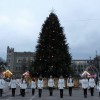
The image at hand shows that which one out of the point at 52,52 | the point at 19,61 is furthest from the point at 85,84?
the point at 19,61

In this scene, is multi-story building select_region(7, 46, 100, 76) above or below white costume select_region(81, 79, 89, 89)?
above

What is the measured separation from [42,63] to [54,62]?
6.14 ft

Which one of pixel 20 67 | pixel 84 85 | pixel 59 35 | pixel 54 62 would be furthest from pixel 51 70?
pixel 20 67

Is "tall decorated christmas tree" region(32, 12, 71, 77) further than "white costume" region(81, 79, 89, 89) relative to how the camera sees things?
Yes

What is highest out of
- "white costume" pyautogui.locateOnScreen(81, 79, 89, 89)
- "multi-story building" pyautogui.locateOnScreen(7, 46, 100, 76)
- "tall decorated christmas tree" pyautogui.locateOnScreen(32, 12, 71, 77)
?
"multi-story building" pyautogui.locateOnScreen(7, 46, 100, 76)

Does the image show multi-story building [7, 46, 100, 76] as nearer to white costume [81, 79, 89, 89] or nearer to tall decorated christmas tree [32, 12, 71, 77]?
tall decorated christmas tree [32, 12, 71, 77]

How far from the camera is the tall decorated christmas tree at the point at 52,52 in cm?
5953

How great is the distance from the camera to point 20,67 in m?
182

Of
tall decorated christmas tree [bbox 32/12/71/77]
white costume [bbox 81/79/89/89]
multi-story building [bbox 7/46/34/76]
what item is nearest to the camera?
white costume [bbox 81/79/89/89]

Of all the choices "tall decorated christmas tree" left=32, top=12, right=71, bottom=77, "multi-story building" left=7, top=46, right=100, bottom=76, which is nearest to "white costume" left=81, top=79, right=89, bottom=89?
"tall decorated christmas tree" left=32, top=12, right=71, bottom=77

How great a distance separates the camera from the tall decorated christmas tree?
195ft

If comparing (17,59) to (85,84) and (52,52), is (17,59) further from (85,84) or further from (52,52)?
(85,84)

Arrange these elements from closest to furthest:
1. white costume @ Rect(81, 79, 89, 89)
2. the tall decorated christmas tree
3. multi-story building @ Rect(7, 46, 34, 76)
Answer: white costume @ Rect(81, 79, 89, 89) < the tall decorated christmas tree < multi-story building @ Rect(7, 46, 34, 76)

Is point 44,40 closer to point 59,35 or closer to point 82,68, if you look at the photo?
point 59,35
